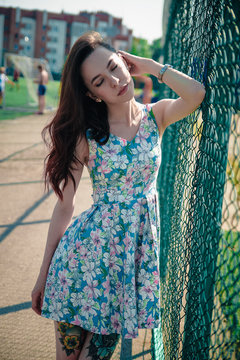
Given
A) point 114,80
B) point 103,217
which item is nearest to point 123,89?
point 114,80

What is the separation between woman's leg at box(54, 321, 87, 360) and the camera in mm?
1864

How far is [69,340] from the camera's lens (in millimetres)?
1865

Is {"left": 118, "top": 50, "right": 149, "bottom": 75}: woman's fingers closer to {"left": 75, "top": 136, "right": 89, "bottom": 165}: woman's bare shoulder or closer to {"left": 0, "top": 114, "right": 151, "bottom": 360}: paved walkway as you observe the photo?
{"left": 75, "top": 136, "right": 89, "bottom": 165}: woman's bare shoulder

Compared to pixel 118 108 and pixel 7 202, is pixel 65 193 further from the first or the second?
pixel 7 202

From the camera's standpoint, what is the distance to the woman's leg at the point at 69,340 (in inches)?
73.4

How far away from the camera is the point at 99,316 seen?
181 cm

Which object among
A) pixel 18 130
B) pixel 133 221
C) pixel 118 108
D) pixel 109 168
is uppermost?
pixel 118 108

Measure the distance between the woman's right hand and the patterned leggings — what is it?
0.65ft

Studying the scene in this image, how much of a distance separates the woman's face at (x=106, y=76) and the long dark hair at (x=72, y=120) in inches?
1.8

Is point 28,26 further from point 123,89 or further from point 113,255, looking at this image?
point 113,255

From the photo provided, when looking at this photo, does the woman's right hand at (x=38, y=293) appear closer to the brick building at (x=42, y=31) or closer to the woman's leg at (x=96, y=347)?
the woman's leg at (x=96, y=347)

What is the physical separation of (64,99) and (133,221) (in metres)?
0.75

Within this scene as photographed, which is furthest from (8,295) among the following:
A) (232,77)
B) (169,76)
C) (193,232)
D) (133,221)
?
(232,77)

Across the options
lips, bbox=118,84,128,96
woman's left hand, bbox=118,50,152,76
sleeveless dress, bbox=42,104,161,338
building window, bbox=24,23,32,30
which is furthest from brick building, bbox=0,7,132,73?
sleeveless dress, bbox=42,104,161,338
